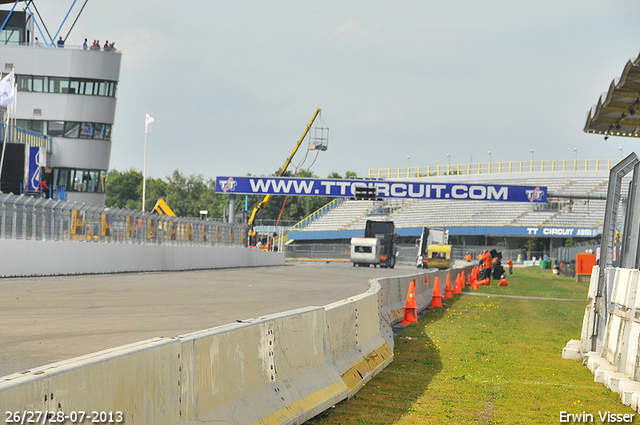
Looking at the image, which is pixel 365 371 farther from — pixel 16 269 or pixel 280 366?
pixel 16 269

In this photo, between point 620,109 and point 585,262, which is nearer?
point 620,109

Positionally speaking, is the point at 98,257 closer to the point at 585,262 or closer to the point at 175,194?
the point at 585,262

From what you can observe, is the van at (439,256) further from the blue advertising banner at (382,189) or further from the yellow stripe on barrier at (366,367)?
the yellow stripe on barrier at (366,367)

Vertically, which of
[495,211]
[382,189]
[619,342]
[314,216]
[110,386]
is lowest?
[314,216]

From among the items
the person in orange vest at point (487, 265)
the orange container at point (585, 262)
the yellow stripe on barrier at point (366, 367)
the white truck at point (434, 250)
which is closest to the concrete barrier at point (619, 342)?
the yellow stripe on barrier at point (366, 367)

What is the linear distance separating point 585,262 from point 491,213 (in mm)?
44918

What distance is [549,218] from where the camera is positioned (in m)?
84.6

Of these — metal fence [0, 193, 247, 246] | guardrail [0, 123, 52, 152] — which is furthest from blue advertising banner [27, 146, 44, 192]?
metal fence [0, 193, 247, 246]

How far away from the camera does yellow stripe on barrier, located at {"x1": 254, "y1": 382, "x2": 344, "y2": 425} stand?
6.23 m

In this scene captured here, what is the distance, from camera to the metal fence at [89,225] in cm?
2420

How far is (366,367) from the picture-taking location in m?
9.49

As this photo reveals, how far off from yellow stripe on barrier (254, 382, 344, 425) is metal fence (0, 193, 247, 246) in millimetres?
18293

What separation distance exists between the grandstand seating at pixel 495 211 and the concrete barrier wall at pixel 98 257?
4970 centimetres

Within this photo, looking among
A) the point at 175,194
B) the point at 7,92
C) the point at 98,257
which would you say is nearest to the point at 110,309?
the point at 98,257
